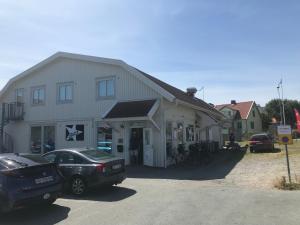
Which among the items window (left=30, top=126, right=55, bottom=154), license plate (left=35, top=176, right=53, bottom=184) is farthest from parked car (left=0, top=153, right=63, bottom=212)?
window (left=30, top=126, right=55, bottom=154)

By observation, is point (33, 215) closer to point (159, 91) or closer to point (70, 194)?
point (70, 194)

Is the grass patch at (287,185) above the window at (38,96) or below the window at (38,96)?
below

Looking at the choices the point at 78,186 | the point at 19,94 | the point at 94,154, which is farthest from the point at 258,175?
the point at 19,94

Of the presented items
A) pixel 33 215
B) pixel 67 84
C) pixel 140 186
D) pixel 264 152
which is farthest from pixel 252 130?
pixel 33 215

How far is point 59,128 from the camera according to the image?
872 inches

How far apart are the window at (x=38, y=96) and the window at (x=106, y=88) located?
500 cm

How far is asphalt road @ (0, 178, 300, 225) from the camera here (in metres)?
7.44

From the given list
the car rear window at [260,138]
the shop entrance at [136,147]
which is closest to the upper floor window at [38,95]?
the shop entrance at [136,147]

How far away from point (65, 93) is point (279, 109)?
57672mm

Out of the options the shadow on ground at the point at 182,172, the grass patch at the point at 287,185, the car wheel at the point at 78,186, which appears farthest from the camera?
the shadow on ground at the point at 182,172

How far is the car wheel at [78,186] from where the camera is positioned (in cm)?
1051

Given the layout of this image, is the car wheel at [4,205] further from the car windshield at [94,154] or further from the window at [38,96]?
the window at [38,96]

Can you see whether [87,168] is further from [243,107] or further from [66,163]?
[243,107]

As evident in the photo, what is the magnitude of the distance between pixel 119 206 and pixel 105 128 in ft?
37.4
